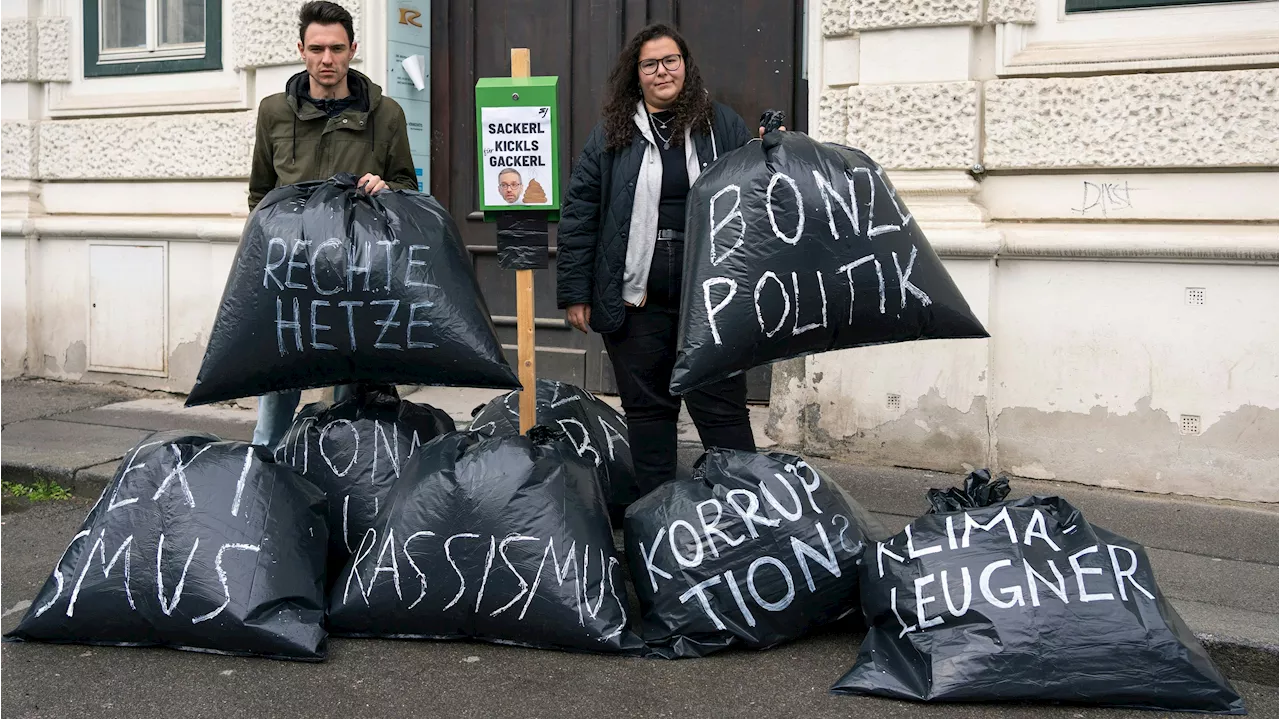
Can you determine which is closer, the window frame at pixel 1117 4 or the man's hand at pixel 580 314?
the man's hand at pixel 580 314

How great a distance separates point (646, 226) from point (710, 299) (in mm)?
500

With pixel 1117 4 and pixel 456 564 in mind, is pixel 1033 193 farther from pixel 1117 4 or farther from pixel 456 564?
pixel 456 564

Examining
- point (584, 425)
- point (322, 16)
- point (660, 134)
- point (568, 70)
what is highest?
point (568, 70)

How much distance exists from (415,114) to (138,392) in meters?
2.24

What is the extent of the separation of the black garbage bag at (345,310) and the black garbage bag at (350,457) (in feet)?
0.69

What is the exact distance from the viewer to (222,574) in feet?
10.3

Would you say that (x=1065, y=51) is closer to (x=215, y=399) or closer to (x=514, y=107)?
(x=514, y=107)

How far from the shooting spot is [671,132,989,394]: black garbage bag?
3.26 m

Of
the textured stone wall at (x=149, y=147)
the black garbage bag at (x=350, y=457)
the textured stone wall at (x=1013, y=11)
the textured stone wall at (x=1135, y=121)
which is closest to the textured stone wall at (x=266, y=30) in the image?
the textured stone wall at (x=149, y=147)

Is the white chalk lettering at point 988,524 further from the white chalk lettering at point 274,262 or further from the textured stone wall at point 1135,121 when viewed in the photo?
the textured stone wall at point 1135,121

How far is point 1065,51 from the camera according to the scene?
15.5ft

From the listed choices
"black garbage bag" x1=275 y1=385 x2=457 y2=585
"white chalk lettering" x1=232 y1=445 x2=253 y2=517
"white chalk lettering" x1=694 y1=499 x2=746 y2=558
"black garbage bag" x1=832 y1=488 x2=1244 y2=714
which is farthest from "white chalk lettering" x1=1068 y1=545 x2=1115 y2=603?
"white chalk lettering" x1=232 y1=445 x2=253 y2=517

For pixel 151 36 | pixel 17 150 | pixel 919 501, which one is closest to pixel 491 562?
pixel 919 501

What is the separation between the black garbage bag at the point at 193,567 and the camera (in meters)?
3.14
